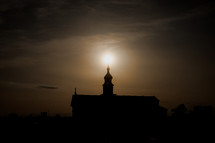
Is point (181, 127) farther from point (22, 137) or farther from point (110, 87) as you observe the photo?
point (22, 137)

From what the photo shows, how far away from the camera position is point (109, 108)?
61.7 m

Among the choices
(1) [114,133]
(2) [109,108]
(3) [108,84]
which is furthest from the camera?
(2) [109,108]

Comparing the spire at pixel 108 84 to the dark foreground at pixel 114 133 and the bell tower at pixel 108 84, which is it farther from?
the dark foreground at pixel 114 133

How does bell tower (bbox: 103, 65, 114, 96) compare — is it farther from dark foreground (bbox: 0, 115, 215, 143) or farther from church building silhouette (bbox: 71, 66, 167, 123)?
dark foreground (bbox: 0, 115, 215, 143)

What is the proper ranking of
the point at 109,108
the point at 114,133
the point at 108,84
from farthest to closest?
the point at 109,108 < the point at 108,84 < the point at 114,133

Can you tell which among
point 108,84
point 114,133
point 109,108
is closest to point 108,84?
point 108,84

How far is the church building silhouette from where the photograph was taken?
60406 mm

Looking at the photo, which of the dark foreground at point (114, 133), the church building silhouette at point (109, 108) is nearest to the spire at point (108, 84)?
the church building silhouette at point (109, 108)

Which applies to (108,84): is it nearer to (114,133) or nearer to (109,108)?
(109,108)

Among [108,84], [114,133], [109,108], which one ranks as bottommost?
[114,133]

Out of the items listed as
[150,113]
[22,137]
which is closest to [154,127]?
[150,113]

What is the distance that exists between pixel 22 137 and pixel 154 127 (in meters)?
32.6

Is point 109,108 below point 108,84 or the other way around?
below

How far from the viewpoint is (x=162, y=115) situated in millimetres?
66188
